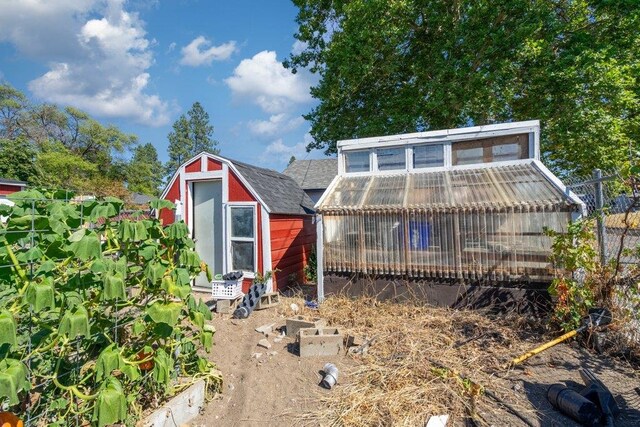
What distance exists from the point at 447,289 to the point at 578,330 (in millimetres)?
1813

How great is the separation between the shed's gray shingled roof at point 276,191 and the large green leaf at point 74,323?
517 cm

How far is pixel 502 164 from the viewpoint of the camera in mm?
6336

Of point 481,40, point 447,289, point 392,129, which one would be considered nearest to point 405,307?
point 447,289

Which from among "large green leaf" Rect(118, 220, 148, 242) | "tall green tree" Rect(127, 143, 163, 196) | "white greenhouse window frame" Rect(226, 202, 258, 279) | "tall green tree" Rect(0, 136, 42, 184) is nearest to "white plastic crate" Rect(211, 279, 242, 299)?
"white greenhouse window frame" Rect(226, 202, 258, 279)

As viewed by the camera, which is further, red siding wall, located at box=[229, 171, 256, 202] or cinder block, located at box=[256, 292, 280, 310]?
red siding wall, located at box=[229, 171, 256, 202]

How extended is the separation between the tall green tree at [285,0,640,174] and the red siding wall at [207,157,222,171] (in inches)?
226

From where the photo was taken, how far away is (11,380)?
165 cm

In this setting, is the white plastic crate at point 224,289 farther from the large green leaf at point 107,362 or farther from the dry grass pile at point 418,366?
the large green leaf at point 107,362

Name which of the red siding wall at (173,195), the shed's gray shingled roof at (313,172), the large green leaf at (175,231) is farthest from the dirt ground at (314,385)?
the shed's gray shingled roof at (313,172)

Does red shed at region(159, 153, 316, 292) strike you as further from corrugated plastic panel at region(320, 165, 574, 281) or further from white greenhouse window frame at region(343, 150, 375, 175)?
white greenhouse window frame at region(343, 150, 375, 175)

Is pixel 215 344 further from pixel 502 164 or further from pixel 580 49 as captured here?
pixel 580 49

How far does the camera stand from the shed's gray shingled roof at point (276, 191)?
24.2 feet

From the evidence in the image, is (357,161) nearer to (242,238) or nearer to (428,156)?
(428,156)

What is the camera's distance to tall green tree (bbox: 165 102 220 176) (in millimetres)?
40375
